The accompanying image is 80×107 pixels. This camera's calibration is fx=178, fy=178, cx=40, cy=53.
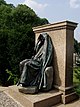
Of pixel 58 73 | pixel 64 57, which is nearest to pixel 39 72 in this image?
pixel 58 73

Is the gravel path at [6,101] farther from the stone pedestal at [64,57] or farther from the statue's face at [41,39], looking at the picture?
the statue's face at [41,39]

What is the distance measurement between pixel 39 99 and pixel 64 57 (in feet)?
4.48

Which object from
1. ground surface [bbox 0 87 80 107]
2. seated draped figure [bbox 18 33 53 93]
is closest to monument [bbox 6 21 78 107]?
seated draped figure [bbox 18 33 53 93]

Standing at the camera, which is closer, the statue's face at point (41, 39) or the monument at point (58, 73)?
the monument at point (58, 73)

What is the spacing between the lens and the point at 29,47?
8258mm

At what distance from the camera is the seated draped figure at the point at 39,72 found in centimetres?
513

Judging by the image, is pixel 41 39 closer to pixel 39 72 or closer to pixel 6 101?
pixel 39 72

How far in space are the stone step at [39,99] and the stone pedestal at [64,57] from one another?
0.21 meters

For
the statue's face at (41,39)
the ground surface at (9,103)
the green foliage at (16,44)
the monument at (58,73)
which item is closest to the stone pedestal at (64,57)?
the monument at (58,73)

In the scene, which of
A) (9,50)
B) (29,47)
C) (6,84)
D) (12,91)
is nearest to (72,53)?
(12,91)

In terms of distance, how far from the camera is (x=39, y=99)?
4668 mm

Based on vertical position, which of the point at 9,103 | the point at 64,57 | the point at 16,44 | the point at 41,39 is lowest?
the point at 9,103

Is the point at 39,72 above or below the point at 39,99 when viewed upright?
above

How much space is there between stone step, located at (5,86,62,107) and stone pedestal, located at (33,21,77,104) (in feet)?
0.70
